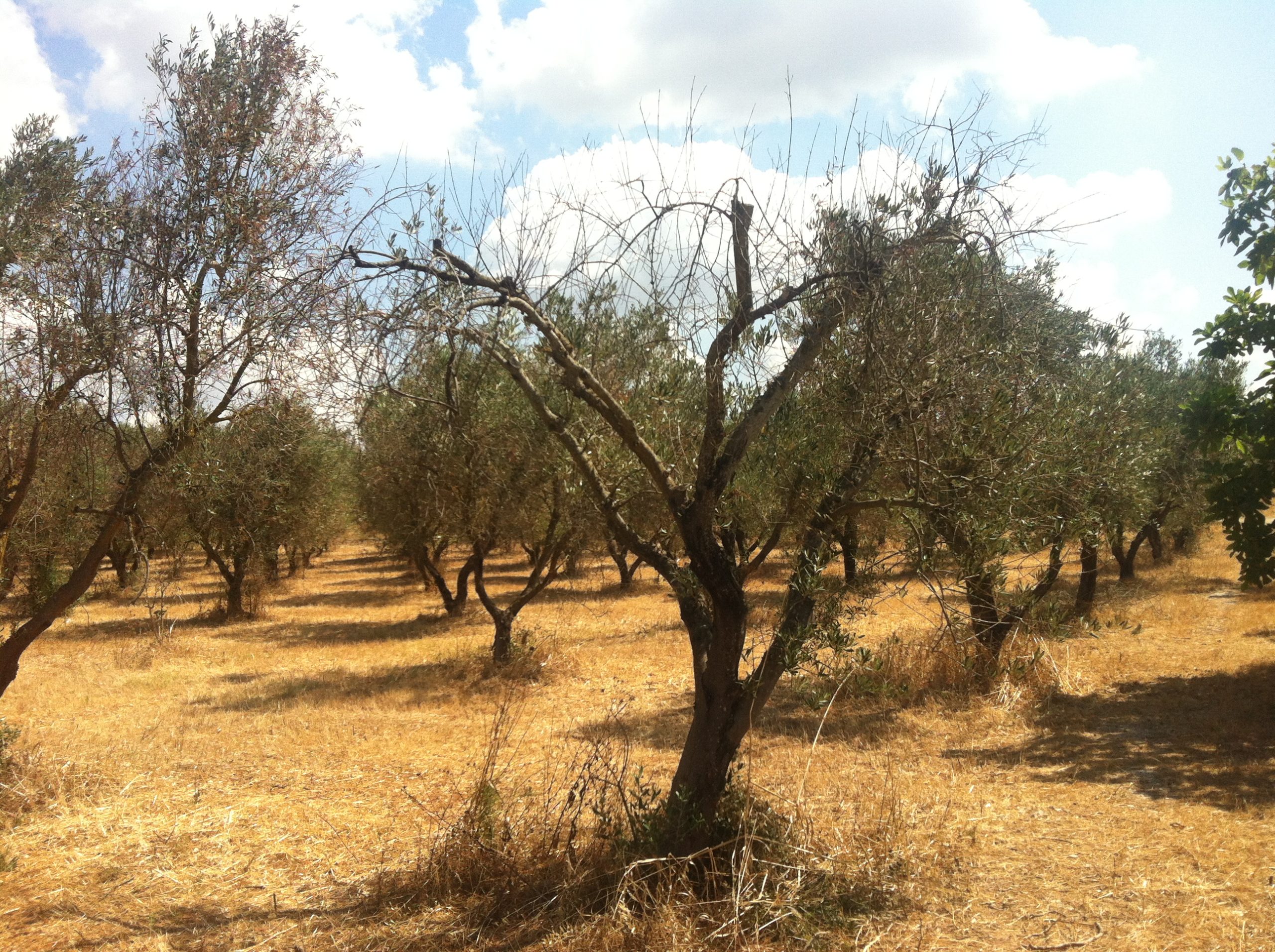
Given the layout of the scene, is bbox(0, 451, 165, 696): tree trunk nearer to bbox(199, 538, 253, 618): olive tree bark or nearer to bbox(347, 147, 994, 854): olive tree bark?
bbox(347, 147, 994, 854): olive tree bark

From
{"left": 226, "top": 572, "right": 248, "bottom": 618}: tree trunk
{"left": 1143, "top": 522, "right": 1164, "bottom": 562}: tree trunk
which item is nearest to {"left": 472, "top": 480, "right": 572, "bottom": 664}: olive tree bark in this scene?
{"left": 226, "top": 572, "right": 248, "bottom": 618}: tree trunk

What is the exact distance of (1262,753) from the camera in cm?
977

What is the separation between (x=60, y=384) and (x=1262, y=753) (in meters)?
12.7

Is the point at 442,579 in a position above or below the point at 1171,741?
above

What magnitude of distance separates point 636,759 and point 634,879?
485 centimetres

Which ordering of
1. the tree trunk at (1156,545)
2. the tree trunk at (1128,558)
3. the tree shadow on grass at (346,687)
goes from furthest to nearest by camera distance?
the tree trunk at (1156,545) < the tree trunk at (1128,558) < the tree shadow on grass at (346,687)

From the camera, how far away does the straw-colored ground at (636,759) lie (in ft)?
20.6

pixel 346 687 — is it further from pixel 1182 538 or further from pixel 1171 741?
pixel 1182 538

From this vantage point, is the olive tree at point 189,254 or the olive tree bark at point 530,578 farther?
the olive tree bark at point 530,578

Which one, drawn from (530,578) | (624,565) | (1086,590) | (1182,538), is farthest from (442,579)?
(1182,538)

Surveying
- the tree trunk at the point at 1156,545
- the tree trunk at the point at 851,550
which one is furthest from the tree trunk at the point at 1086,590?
the tree trunk at the point at 1156,545

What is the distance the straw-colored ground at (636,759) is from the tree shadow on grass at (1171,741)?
0.05 m

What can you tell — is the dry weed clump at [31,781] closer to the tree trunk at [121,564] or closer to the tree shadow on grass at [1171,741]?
the tree shadow on grass at [1171,741]

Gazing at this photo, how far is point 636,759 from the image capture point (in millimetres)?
10633
